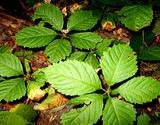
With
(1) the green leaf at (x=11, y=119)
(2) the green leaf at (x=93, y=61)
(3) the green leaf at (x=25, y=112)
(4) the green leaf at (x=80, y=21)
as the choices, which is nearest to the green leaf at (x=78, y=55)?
(2) the green leaf at (x=93, y=61)

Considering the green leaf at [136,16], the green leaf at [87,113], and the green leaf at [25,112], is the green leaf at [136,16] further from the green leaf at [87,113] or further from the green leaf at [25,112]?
the green leaf at [25,112]

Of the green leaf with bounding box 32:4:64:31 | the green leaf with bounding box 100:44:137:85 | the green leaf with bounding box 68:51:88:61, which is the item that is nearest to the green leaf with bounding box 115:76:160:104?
the green leaf with bounding box 100:44:137:85

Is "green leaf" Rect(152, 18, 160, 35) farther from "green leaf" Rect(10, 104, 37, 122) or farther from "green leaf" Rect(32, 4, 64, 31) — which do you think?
"green leaf" Rect(10, 104, 37, 122)

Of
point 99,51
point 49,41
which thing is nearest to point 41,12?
point 49,41

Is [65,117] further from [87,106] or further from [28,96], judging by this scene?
[28,96]

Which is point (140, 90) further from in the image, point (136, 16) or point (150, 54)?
point (136, 16)
